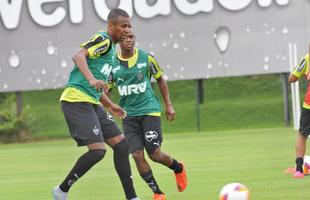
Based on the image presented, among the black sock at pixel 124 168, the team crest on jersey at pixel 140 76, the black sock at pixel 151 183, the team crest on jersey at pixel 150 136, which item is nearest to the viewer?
the black sock at pixel 124 168

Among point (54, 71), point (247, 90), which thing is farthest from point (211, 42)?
point (247, 90)

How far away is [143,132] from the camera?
9.96 metres

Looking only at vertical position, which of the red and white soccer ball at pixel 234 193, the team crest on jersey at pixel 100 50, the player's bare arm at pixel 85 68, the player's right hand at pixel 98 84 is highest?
the team crest on jersey at pixel 100 50

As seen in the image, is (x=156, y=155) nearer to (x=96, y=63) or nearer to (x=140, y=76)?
(x=140, y=76)

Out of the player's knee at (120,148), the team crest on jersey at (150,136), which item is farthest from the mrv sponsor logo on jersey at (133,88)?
the player's knee at (120,148)

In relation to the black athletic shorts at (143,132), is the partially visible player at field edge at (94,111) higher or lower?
higher

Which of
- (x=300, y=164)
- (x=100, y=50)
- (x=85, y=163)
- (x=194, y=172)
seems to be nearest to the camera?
(x=100, y=50)

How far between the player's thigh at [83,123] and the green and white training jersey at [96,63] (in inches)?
5.2

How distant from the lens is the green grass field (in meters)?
10.2

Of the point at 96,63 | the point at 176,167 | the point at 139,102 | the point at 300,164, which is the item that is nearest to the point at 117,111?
the point at 96,63

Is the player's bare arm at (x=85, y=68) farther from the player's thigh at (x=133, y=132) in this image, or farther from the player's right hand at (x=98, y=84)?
the player's thigh at (x=133, y=132)

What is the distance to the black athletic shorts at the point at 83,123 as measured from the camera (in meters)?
8.32

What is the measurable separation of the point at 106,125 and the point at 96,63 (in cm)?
69

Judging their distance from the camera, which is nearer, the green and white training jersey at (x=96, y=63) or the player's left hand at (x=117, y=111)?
the green and white training jersey at (x=96, y=63)
